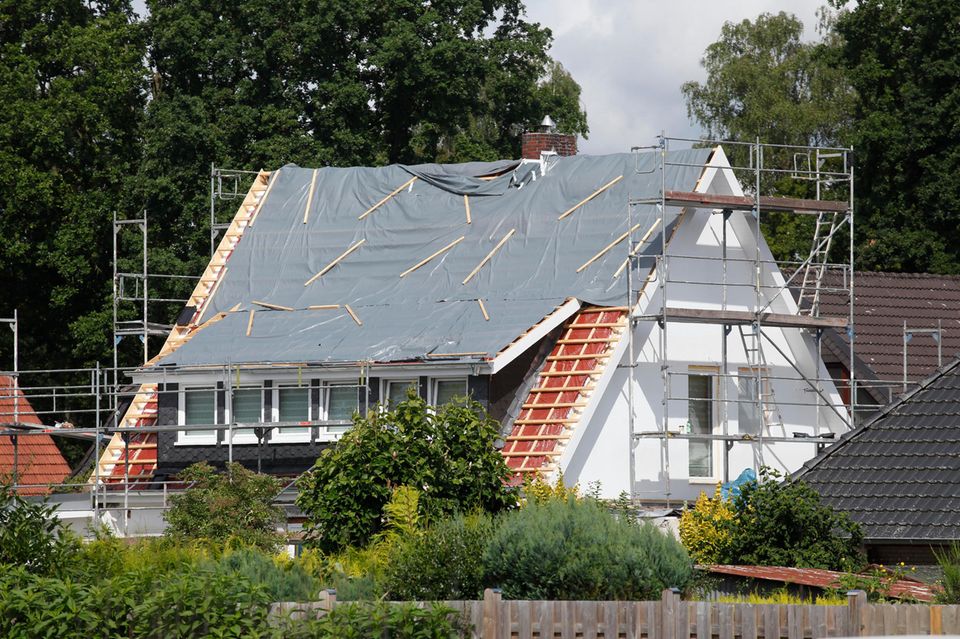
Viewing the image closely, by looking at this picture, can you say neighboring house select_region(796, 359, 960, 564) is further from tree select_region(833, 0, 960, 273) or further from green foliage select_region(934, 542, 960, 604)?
tree select_region(833, 0, 960, 273)

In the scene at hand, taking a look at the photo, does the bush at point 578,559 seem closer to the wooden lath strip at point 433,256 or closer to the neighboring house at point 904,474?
the neighboring house at point 904,474

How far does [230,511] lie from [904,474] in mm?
9026

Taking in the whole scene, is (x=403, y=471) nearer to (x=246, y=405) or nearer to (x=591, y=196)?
(x=246, y=405)

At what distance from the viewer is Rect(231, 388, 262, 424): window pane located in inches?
1168

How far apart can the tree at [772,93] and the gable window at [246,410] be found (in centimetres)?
2860

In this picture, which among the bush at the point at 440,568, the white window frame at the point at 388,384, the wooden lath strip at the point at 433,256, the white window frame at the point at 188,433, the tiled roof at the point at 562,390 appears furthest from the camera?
the wooden lath strip at the point at 433,256

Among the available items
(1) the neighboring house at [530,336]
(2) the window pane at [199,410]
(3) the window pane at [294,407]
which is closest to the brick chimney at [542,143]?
(1) the neighboring house at [530,336]

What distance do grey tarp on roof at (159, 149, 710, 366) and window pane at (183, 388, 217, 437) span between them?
84 centimetres

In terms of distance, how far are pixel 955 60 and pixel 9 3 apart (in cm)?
2532

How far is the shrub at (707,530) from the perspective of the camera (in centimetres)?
2114

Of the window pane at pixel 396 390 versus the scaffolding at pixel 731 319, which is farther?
the window pane at pixel 396 390

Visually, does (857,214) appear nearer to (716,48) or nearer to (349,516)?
(716,48)

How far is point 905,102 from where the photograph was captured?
43.8m

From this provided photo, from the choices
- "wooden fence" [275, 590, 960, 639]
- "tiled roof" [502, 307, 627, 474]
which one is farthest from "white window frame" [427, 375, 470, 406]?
"wooden fence" [275, 590, 960, 639]
